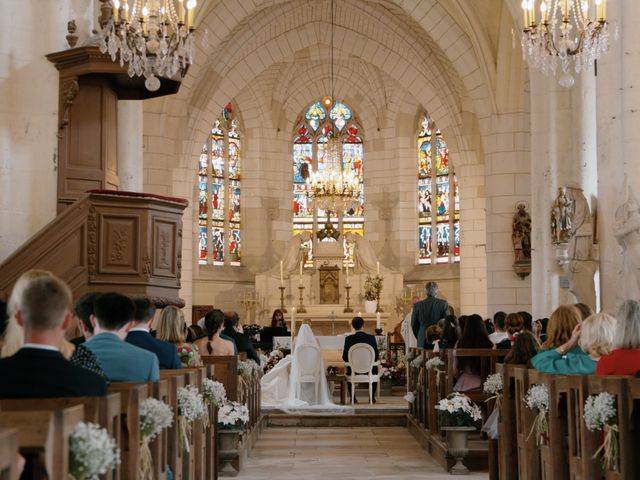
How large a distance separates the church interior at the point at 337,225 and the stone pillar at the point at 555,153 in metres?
0.04

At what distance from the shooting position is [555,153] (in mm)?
15336

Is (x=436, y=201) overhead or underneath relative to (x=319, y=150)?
underneath

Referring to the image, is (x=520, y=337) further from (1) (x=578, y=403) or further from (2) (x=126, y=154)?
(2) (x=126, y=154)

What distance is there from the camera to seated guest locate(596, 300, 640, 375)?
17.7ft

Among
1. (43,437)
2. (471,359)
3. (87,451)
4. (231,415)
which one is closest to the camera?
(43,437)

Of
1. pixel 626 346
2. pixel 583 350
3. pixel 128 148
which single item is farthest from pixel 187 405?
pixel 128 148

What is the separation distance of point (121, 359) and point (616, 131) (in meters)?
6.39

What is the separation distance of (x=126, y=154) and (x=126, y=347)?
8.92 metres

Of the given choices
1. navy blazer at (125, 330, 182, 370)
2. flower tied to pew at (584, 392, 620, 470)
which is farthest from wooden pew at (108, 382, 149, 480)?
flower tied to pew at (584, 392, 620, 470)

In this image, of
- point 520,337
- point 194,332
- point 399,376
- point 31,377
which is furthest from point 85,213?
point 399,376

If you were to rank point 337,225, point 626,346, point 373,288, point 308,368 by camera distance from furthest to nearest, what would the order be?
point 337,225 < point 373,288 < point 308,368 < point 626,346

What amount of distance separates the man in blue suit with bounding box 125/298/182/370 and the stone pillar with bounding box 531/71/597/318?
8.98 metres

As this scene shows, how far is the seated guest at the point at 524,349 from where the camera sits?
7.46 m

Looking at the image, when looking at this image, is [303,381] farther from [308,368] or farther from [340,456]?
[340,456]
